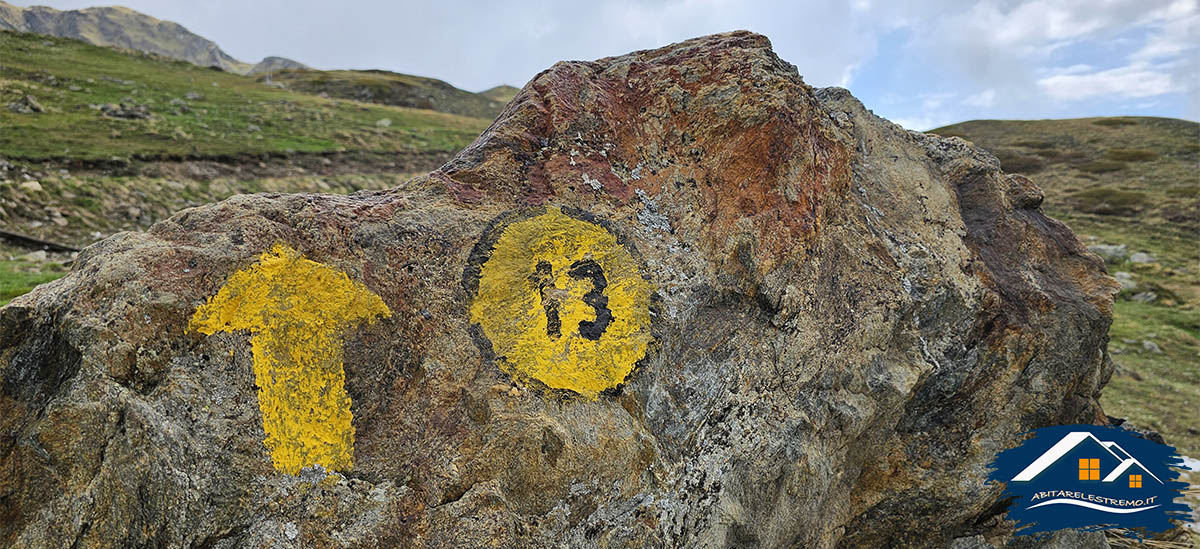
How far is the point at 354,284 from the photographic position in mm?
4641

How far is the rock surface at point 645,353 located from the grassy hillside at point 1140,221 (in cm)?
917

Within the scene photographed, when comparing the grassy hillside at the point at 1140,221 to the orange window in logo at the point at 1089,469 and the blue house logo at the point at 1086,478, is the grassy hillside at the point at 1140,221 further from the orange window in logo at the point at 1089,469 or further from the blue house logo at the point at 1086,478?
the orange window in logo at the point at 1089,469

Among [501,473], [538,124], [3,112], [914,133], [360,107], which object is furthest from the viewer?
[360,107]

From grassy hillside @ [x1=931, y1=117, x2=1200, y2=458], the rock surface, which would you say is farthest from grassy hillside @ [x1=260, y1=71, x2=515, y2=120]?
the rock surface

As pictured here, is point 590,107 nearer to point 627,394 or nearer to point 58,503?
point 627,394

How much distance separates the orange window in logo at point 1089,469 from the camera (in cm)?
709

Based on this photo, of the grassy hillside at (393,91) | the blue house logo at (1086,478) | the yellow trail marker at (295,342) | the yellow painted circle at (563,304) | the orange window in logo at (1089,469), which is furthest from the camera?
the grassy hillside at (393,91)

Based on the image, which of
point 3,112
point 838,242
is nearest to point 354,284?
point 838,242

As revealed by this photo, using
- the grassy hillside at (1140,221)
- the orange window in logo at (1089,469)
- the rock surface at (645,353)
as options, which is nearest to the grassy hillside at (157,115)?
the rock surface at (645,353)

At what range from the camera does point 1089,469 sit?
23.3ft

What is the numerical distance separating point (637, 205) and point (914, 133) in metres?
4.79

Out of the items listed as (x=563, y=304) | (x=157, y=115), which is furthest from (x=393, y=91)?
(x=563, y=304)

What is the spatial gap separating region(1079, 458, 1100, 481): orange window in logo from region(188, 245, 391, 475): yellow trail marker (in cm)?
768

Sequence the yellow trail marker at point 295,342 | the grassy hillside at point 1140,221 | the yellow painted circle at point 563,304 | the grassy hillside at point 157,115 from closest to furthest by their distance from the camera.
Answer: the yellow trail marker at point 295,342, the yellow painted circle at point 563,304, the grassy hillside at point 1140,221, the grassy hillside at point 157,115
